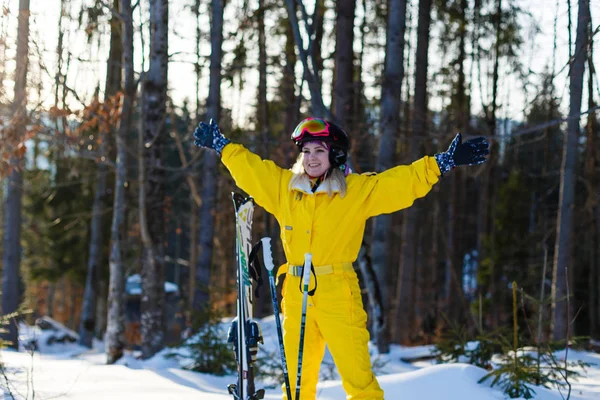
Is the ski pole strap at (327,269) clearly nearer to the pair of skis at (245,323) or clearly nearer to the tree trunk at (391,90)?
the pair of skis at (245,323)

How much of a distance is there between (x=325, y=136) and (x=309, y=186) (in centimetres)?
34

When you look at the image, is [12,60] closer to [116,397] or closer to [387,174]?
[116,397]

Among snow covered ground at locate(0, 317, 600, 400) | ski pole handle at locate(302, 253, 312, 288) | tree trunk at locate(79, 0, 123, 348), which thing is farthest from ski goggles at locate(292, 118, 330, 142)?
tree trunk at locate(79, 0, 123, 348)

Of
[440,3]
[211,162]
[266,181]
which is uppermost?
[440,3]

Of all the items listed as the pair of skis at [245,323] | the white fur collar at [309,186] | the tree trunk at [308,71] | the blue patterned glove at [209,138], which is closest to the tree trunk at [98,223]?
the tree trunk at [308,71]

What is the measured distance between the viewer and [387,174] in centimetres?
429

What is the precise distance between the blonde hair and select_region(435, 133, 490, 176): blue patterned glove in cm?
61

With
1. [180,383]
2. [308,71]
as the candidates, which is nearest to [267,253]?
[180,383]

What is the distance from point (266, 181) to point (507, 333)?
3.50 m

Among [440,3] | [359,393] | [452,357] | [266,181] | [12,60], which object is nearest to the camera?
[359,393]

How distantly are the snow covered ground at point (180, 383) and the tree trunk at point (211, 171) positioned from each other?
11.9 ft

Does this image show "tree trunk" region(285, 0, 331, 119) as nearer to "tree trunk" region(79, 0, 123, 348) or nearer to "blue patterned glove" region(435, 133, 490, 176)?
"blue patterned glove" region(435, 133, 490, 176)

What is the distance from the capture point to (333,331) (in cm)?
412

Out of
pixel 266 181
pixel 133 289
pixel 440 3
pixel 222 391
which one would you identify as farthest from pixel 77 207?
pixel 266 181
